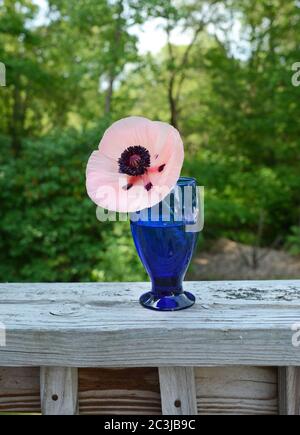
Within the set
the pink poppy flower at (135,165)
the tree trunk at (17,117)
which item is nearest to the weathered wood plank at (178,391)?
the pink poppy flower at (135,165)

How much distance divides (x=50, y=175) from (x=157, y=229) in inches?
108

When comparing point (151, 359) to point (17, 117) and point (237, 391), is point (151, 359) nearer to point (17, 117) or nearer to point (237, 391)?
point (237, 391)

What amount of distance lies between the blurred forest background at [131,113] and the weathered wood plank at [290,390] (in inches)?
95.1

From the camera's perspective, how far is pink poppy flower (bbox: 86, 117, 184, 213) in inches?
29.0

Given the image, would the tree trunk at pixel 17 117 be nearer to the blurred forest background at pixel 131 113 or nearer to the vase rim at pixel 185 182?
the blurred forest background at pixel 131 113

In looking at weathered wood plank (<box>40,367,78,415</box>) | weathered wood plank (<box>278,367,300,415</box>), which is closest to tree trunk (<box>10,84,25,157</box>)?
weathered wood plank (<box>40,367,78,415</box>)

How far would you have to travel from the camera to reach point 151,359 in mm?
697

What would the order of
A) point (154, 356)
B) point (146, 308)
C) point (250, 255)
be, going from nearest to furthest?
1. point (154, 356)
2. point (146, 308)
3. point (250, 255)

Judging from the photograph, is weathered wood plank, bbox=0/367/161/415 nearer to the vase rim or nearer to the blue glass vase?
the blue glass vase

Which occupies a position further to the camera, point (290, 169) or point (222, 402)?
point (290, 169)

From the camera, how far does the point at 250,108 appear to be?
467 centimetres

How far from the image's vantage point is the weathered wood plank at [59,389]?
2.37 feet

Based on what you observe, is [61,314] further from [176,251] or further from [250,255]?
[250,255]

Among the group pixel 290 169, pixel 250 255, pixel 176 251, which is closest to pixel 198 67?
pixel 290 169
